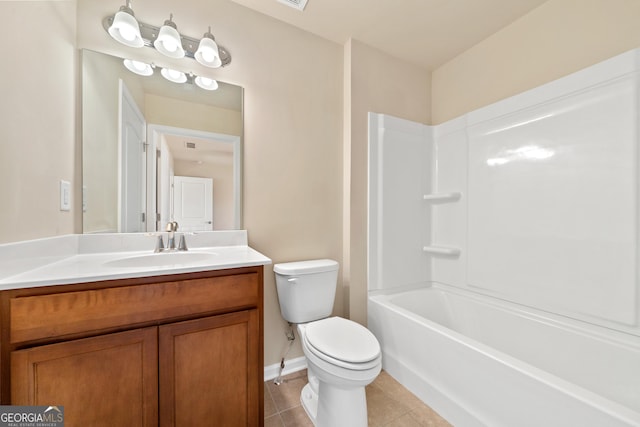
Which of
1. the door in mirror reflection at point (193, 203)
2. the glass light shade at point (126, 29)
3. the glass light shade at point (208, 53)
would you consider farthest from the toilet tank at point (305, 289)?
the glass light shade at point (126, 29)

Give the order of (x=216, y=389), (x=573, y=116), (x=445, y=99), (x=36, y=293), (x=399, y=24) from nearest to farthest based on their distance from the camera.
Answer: (x=36, y=293) < (x=216, y=389) < (x=573, y=116) < (x=399, y=24) < (x=445, y=99)

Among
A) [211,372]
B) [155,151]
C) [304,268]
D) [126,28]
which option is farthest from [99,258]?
[126,28]

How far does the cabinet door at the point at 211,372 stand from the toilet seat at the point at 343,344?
0.96ft

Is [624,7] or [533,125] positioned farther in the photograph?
[533,125]

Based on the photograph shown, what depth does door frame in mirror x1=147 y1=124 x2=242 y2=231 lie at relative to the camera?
4.56ft

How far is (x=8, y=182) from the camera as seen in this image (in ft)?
2.68

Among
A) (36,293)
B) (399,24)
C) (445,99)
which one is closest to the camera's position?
(36,293)

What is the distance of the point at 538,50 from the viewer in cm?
160

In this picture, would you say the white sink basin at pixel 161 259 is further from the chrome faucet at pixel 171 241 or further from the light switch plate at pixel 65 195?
the light switch plate at pixel 65 195

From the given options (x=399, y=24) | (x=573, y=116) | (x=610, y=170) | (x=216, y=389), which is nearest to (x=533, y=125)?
(x=573, y=116)

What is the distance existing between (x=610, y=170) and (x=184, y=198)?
230 centimetres

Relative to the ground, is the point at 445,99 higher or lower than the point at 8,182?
higher

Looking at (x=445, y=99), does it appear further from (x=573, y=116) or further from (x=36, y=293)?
(x=36, y=293)

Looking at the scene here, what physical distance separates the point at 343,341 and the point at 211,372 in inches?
24.1
